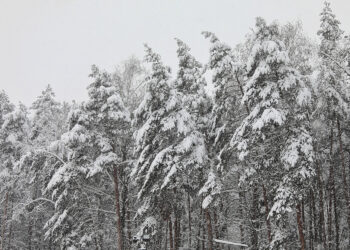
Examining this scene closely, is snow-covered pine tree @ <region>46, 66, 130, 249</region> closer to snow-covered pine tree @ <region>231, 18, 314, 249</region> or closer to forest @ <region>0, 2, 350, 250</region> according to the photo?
forest @ <region>0, 2, 350, 250</region>

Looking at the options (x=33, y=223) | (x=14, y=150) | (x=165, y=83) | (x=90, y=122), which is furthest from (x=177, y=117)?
(x=33, y=223)

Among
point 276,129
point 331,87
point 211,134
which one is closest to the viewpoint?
point 276,129

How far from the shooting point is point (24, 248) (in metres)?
33.9

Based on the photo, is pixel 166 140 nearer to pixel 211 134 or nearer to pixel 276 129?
pixel 211 134

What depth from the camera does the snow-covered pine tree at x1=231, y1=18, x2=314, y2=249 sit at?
47.0 ft

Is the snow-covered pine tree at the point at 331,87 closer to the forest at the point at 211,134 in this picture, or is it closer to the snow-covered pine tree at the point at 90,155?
the forest at the point at 211,134

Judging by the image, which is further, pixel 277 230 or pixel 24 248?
pixel 24 248

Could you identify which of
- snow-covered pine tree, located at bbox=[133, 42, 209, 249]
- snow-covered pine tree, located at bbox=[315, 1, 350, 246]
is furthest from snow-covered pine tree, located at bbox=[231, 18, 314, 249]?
snow-covered pine tree, located at bbox=[315, 1, 350, 246]

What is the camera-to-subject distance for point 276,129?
15.8 m

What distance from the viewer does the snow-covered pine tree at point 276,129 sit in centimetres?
1432

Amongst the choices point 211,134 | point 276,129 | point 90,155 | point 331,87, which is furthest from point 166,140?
point 331,87

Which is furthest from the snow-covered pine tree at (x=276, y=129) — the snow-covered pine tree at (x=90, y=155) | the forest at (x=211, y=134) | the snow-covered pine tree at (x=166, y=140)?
the snow-covered pine tree at (x=90, y=155)

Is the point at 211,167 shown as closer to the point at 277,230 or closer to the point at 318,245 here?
the point at 277,230

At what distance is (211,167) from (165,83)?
16.3 ft
